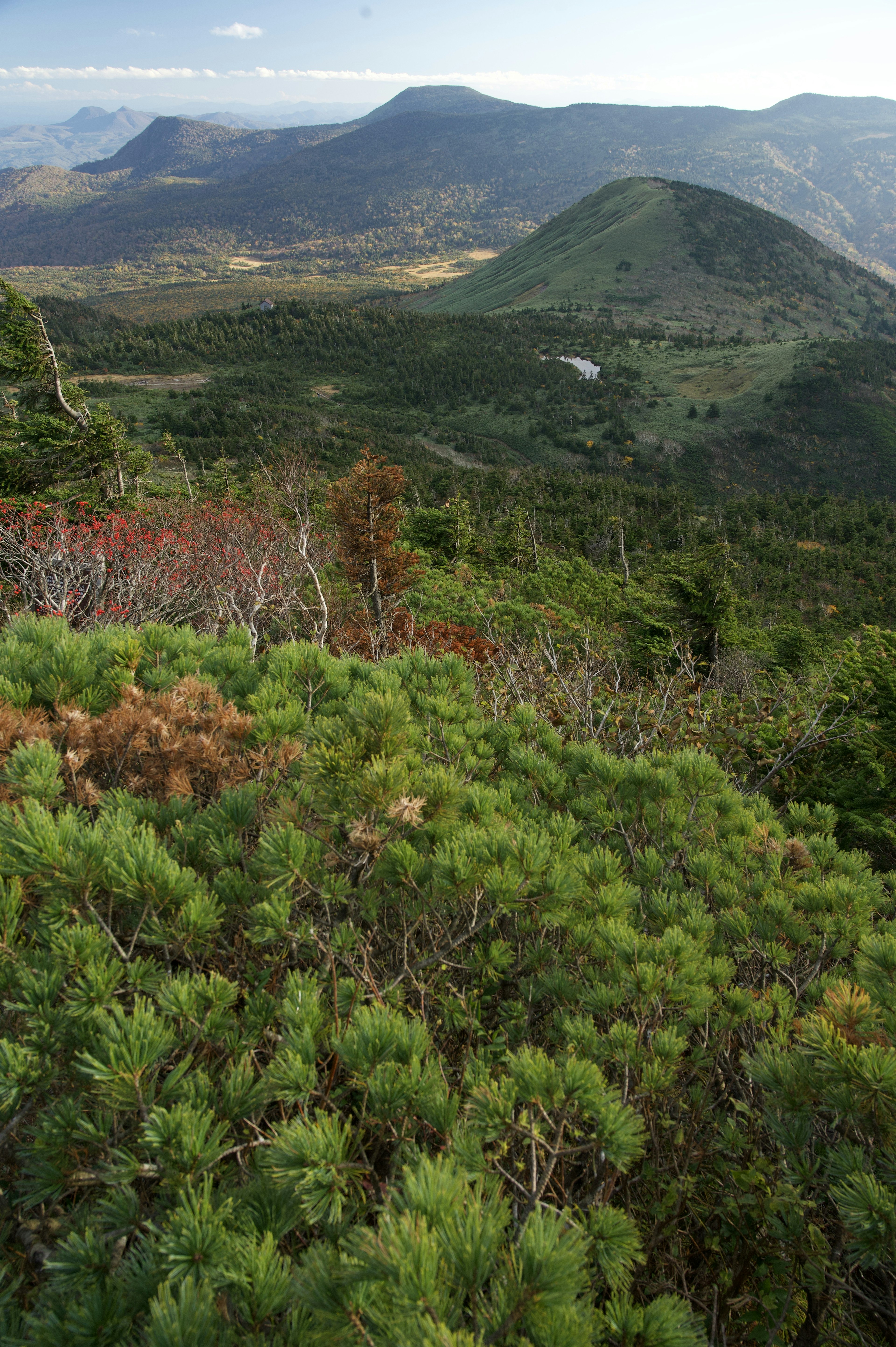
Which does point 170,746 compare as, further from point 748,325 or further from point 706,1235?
point 748,325

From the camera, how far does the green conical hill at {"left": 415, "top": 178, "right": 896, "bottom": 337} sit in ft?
385

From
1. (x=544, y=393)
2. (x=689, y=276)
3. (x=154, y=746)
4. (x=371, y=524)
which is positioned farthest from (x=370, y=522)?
(x=689, y=276)

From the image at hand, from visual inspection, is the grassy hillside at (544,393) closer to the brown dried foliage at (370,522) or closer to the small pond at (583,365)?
the small pond at (583,365)

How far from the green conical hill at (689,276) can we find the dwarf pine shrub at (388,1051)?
130m

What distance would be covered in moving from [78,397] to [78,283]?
9504 inches

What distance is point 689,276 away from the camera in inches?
4970

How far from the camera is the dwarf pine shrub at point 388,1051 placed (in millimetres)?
962

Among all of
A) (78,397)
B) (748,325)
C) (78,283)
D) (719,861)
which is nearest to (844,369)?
(748,325)

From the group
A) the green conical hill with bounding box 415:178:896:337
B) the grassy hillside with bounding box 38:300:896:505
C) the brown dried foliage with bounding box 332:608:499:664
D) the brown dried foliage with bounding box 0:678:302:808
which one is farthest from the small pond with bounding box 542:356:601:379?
the brown dried foliage with bounding box 0:678:302:808

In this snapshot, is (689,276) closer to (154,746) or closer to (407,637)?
(407,637)

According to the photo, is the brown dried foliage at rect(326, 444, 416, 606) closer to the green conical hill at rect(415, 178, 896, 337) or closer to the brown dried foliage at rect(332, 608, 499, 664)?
the brown dried foliage at rect(332, 608, 499, 664)

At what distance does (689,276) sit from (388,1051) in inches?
6281

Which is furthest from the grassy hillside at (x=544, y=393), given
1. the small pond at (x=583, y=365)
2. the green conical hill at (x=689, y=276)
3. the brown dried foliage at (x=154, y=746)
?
the brown dried foliage at (x=154, y=746)

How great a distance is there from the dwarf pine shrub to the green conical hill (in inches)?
5126
